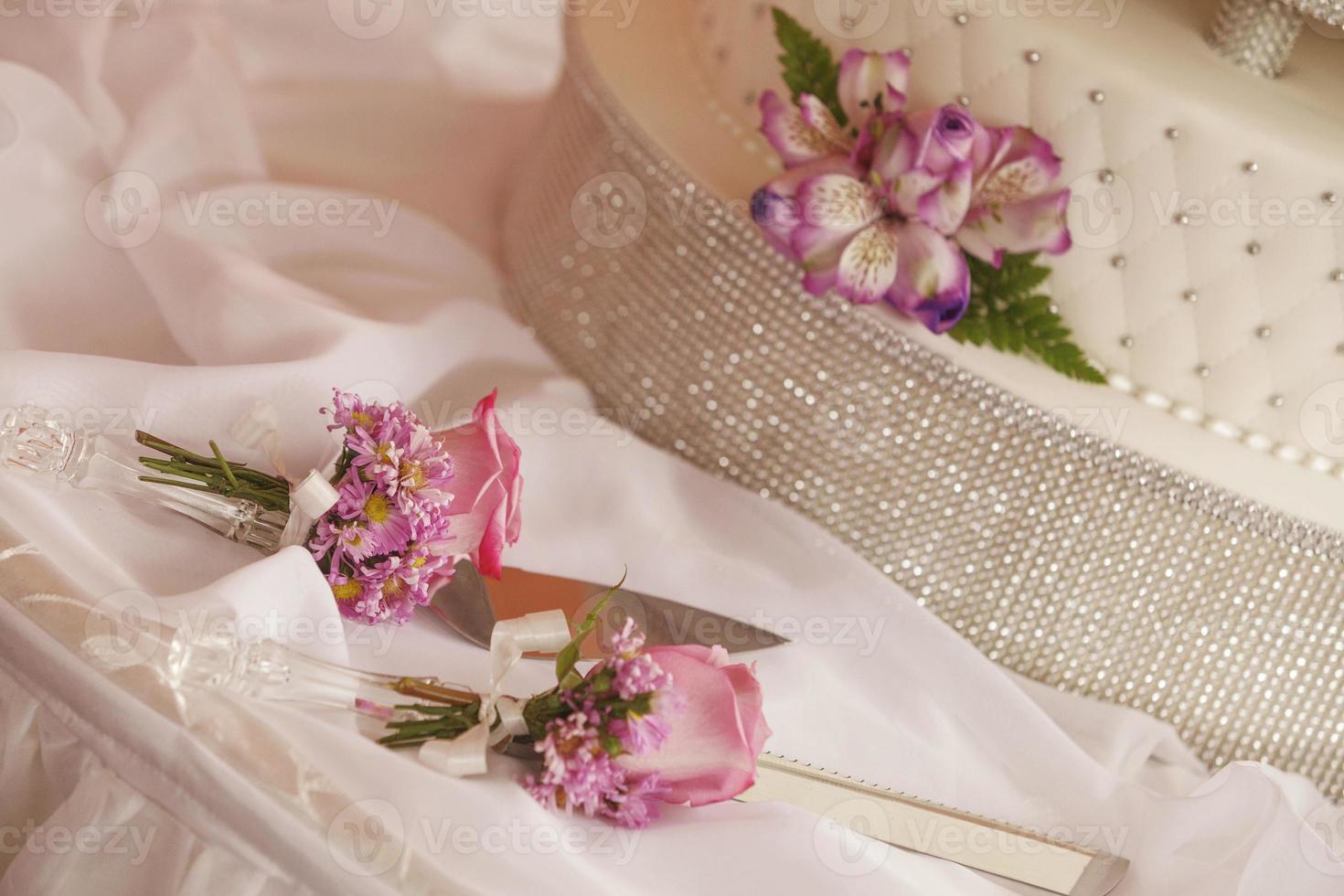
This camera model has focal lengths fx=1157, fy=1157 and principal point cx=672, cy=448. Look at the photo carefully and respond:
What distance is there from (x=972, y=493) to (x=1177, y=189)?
0.27m

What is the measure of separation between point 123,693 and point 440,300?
1.76ft

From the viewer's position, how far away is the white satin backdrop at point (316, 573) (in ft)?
1.97

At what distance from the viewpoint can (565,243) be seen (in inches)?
41.6

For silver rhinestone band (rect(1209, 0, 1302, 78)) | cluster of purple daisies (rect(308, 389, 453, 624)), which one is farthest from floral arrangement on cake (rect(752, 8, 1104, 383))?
cluster of purple daisies (rect(308, 389, 453, 624))

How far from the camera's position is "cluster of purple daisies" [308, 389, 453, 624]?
26.7 inches

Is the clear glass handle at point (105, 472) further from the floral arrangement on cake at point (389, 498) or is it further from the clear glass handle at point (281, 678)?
the clear glass handle at point (281, 678)

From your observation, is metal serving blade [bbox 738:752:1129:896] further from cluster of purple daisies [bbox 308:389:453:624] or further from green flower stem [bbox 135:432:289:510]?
green flower stem [bbox 135:432:289:510]

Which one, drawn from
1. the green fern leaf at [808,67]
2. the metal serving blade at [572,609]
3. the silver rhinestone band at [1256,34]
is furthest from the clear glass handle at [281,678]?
the silver rhinestone band at [1256,34]

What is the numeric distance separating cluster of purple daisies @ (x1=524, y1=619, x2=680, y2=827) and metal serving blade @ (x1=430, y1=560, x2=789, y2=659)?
0.14m

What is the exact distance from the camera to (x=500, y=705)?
0.61 metres

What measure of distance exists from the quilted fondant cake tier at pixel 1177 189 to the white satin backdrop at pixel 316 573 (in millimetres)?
252

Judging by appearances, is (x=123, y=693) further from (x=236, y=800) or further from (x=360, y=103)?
(x=360, y=103)

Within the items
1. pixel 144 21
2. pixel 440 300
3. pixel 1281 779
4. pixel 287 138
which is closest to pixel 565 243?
pixel 440 300

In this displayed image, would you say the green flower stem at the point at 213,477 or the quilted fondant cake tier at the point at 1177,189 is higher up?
the quilted fondant cake tier at the point at 1177,189
